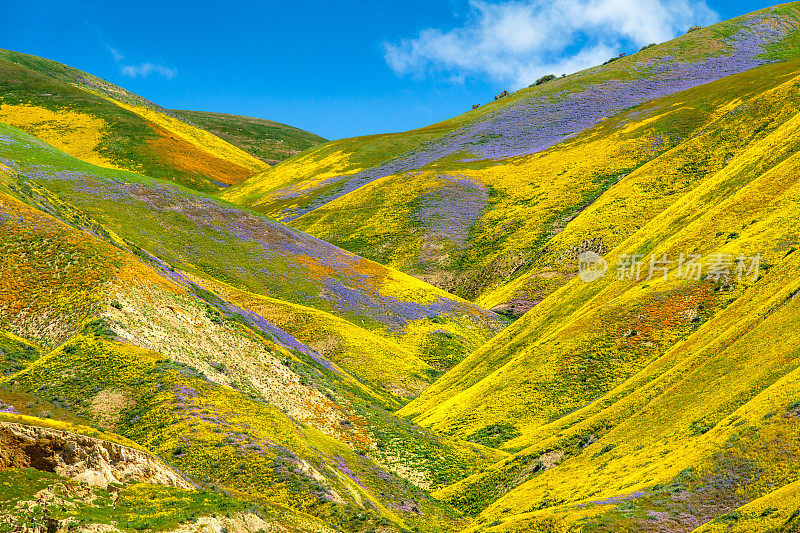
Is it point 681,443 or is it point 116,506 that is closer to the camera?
point 116,506

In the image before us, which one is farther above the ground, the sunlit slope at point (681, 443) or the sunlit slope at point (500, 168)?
the sunlit slope at point (500, 168)

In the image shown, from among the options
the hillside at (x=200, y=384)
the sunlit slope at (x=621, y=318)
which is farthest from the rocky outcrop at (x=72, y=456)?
the sunlit slope at (x=621, y=318)

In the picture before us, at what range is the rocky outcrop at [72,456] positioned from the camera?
19.7m

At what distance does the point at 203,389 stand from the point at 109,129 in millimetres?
128867

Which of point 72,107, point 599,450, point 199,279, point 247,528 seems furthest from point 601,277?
point 72,107

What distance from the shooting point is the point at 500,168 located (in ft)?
357

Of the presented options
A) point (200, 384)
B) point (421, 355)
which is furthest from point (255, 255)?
point (200, 384)

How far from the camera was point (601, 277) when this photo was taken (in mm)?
52938

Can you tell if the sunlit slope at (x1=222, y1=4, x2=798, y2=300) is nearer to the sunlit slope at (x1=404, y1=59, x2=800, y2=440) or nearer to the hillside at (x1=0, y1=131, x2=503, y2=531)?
the sunlit slope at (x1=404, y1=59, x2=800, y2=440)

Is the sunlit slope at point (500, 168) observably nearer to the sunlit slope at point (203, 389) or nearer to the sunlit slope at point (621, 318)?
the sunlit slope at point (621, 318)

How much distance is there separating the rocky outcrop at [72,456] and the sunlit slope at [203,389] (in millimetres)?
3670

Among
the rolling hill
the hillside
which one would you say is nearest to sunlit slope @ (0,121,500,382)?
the rolling hill

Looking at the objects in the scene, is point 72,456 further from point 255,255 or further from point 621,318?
point 255,255

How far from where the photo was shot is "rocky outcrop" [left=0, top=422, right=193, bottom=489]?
19.7 metres
